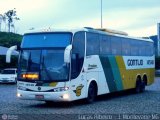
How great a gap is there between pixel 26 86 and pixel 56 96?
1410mm

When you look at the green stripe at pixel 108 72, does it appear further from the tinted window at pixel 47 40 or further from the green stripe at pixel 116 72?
the tinted window at pixel 47 40

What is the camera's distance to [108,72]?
2233 cm

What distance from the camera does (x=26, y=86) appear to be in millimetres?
18359

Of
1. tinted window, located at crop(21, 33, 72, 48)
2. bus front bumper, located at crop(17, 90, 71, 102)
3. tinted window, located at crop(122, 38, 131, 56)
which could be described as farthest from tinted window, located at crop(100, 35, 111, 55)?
bus front bumper, located at crop(17, 90, 71, 102)

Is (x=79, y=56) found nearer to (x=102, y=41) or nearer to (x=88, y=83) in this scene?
(x=88, y=83)

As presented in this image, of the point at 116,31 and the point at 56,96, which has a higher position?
the point at 116,31

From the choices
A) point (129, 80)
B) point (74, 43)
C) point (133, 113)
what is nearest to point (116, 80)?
point (129, 80)

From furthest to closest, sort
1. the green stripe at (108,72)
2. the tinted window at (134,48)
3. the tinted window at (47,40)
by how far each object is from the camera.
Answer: the tinted window at (134,48), the green stripe at (108,72), the tinted window at (47,40)

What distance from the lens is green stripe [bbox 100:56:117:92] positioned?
2171 centimetres

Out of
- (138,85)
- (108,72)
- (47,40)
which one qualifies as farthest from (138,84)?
(47,40)

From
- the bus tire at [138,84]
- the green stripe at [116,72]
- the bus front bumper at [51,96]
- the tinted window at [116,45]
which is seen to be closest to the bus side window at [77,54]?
the bus front bumper at [51,96]

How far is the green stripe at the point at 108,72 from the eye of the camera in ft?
71.2

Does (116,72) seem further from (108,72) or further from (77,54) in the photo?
(77,54)

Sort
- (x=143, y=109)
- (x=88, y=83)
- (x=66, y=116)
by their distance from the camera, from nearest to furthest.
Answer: (x=66, y=116)
(x=143, y=109)
(x=88, y=83)
